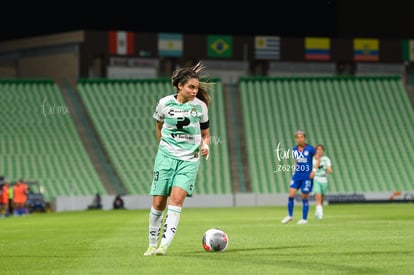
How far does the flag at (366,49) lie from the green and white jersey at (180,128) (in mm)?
51417

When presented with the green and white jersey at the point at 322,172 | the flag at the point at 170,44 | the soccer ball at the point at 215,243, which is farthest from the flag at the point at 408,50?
the soccer ball at the point at 215,243

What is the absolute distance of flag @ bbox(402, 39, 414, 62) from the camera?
6325cm

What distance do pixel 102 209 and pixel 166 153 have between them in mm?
33530

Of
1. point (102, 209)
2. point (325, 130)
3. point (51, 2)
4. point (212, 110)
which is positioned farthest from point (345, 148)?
point (51, 2)

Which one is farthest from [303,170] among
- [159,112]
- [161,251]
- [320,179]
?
[161,251]

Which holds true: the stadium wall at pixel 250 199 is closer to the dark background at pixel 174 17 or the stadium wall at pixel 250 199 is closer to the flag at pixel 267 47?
the dark background at pixel 174 17

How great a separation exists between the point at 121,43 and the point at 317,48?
13678 mm

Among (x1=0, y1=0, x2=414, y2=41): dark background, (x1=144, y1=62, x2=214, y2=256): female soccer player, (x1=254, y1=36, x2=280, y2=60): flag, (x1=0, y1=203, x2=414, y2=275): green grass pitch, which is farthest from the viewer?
→ (x1=254, y1=36, x2=280, y2=60): flag

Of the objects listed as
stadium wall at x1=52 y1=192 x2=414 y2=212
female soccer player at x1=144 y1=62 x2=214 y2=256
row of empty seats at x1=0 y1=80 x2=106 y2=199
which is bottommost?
stadium wall at x1=52 y1=192 x2=414 y2=212

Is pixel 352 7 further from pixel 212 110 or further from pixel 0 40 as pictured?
pixel 0 40

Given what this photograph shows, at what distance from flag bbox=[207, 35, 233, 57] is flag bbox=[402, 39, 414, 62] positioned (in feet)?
41.8

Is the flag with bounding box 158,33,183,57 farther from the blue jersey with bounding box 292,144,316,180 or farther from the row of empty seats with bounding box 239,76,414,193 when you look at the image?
the blue jersey with bounding box 292,144,316,180

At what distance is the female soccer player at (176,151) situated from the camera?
12.3 m

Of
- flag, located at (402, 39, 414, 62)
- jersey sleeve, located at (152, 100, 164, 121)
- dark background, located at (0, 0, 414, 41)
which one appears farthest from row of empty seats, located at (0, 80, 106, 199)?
jersey sleeve, located at (152, 100, 164, 121)
